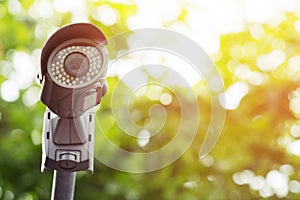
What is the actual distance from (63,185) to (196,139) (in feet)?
3.67

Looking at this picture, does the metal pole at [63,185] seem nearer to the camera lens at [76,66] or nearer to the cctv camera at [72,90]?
the cctv camera at [72,90]

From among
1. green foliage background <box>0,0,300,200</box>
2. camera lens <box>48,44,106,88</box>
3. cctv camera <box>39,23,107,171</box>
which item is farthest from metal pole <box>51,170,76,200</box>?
green foliage background <box>0,0,300,200</box>

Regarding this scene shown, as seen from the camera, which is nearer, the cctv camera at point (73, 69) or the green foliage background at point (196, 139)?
the cctv camera at point (73, 69)

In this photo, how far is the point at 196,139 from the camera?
244 cm

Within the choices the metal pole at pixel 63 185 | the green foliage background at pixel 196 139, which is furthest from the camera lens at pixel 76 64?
the green foliage background at pixel 196 139

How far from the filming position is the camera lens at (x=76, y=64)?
1.31 m

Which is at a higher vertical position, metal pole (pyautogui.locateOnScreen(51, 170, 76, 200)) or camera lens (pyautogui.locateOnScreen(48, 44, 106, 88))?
camera lens (pyautogui.locateOnScreen(48, 44, 106, 88))

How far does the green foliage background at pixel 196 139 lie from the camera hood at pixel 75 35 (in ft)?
3.12

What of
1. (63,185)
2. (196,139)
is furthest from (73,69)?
(196,139)

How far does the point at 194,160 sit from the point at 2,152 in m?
0.60

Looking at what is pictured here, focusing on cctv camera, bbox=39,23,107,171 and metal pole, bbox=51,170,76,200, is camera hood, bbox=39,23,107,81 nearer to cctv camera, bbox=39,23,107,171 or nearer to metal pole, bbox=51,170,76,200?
cctv camera, bbox=39,23,107,171

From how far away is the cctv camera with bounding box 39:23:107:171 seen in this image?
131cm

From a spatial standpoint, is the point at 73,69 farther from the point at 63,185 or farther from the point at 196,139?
the point at 196,139

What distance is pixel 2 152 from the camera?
240cm
